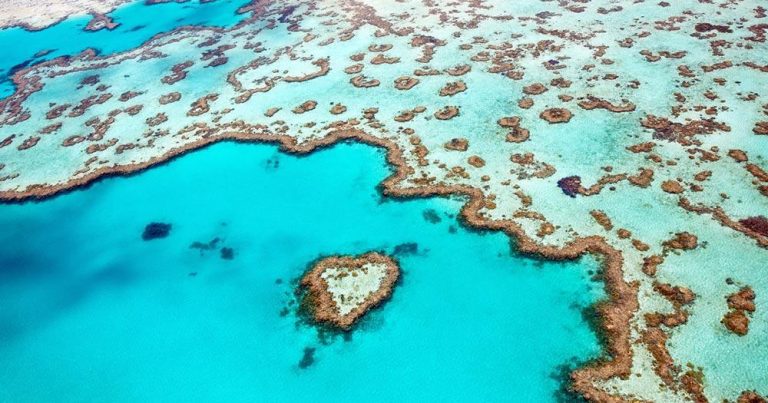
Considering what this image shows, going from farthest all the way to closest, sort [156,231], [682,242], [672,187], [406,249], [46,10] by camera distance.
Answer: [46,10]
[156,231]
[672,187]
[406,249]
[682,242]

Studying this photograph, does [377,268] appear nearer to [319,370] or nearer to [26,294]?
[319,370]

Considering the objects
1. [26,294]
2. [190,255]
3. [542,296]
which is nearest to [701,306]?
[542,296]

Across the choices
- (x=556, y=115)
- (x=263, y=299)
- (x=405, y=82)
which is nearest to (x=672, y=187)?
(x=556, y=115)

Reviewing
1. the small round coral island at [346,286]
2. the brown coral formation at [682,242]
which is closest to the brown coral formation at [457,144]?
the small round coral island at [346,286]

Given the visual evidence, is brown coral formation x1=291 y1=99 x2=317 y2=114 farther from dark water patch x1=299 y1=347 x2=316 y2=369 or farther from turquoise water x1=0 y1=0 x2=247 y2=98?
turquoise water x1=0 y1=0 x2=247 y2=98

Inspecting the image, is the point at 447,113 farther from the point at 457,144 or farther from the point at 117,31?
the point at 117,31

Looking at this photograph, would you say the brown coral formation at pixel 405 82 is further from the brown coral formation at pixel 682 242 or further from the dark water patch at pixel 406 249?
the brown coral formation at pixel 682 242

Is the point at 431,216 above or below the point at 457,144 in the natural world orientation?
below

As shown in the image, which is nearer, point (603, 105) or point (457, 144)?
point (457, 144)
